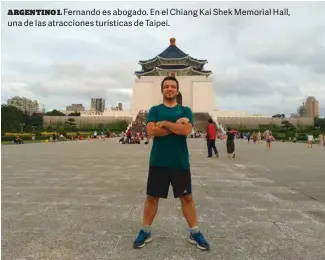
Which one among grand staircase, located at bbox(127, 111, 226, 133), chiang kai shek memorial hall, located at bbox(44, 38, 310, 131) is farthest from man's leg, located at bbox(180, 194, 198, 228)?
chiang kai shek memorial hall, located at bbox(44, 38, 310, 131)

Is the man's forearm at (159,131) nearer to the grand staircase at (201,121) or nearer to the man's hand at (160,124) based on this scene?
the man's hand at (160,124)

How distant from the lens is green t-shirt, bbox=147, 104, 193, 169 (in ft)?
9.26

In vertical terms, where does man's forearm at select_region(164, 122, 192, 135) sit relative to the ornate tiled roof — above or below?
below

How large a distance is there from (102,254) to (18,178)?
454 centimetres

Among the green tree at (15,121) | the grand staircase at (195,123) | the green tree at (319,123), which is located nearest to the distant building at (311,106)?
the green tree at (319,123)

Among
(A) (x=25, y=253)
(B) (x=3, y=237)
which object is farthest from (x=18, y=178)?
(A) (x=25, y=253)

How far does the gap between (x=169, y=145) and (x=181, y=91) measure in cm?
5627

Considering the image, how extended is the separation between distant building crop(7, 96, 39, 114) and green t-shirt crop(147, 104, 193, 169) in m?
88.9

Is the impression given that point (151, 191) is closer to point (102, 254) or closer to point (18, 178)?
point (102, 254)

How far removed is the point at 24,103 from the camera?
94625 mm

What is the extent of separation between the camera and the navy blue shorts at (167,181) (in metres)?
2.82

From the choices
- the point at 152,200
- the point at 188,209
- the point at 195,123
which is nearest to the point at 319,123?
the point at 195,123

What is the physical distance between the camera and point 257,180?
636cm

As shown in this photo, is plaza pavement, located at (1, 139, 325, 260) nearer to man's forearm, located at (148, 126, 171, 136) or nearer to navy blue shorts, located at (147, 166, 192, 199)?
navy blue shorts, located at (147, 166, 192, 199)
